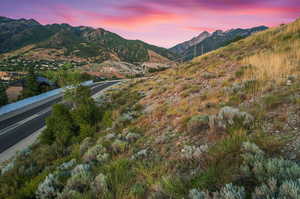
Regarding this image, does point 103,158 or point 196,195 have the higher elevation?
point 196,195

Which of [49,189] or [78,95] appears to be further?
[78,95]

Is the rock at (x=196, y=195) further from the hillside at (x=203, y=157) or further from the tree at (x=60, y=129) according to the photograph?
the tree at (x=60, y=129)

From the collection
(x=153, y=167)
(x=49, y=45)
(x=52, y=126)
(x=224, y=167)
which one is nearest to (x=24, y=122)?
(x=52, y=126)

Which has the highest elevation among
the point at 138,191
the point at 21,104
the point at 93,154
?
the point at 138,191

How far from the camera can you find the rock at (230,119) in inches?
138

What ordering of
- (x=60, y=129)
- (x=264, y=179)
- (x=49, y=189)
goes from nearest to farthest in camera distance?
(x=264, y=179) < (x=49, y=189) < (x=60, y=129)

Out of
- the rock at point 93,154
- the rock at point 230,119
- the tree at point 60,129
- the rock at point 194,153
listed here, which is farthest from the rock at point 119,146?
the tree at point 60,129

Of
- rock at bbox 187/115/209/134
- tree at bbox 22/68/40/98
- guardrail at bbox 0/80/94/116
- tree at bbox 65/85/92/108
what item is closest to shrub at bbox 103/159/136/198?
rock at bbox 187/115/209/134

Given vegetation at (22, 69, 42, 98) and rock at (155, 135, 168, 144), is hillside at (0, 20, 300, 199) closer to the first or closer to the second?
rock at (155, 135, 168, 144)

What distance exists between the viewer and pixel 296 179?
5.58ft

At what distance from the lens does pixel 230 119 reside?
12.2 feet

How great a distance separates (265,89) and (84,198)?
590 centimetres

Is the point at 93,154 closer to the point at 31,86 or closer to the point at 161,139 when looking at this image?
the point at 161,139

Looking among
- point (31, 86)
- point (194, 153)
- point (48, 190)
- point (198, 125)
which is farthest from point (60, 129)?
point (31, 86)
